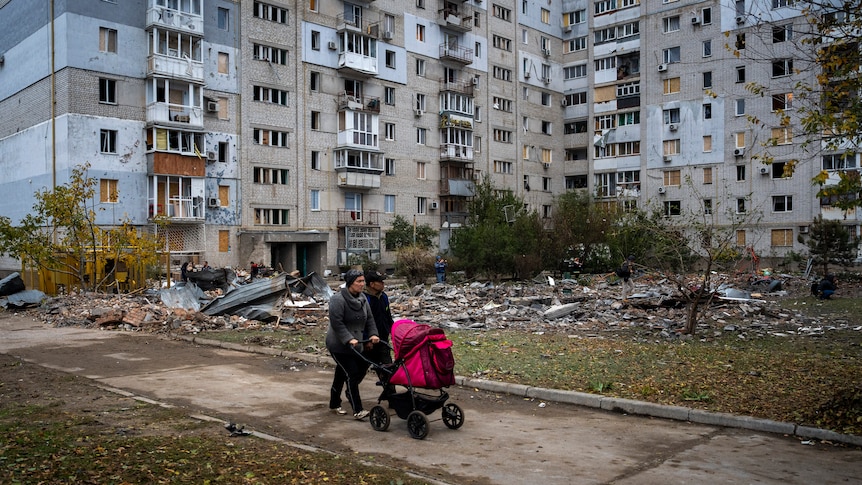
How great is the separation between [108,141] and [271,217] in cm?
1073

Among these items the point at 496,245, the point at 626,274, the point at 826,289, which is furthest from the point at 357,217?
the point at 826,289

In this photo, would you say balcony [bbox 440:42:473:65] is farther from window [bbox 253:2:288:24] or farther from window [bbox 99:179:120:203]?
window [bbox 99:179:120:203]

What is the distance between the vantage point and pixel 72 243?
26234mm

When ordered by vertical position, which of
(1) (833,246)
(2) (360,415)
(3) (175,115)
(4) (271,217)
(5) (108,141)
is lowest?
(2) (360,415)

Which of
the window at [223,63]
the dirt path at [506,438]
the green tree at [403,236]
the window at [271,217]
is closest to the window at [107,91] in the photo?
the window at [223,63]

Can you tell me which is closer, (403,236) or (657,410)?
(657,410)

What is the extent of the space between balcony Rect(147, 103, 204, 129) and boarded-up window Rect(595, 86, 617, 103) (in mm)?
35505

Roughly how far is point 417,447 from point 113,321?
1505cm

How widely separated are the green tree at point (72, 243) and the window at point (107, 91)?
1178 cm

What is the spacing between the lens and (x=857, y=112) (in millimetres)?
8062

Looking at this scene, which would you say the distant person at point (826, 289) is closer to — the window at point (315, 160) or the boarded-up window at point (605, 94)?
the window at point (315, 160)

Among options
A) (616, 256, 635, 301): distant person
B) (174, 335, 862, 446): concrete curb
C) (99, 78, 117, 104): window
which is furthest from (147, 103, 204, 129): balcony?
(174, 335, 862, 446): concrete curb

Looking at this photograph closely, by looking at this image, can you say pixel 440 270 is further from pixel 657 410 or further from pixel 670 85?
pixel 670 85

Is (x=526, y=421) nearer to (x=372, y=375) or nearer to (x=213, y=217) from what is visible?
(x=372, y=375)
